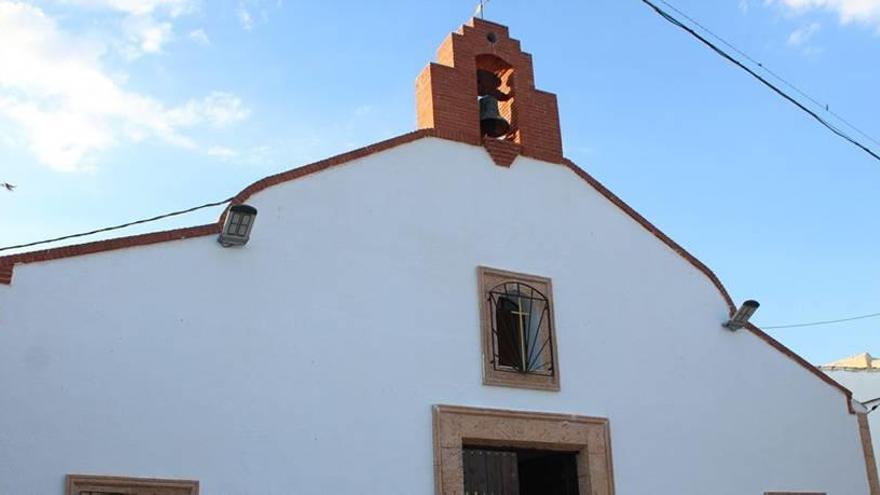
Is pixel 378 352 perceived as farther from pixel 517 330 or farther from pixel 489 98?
pixel 489 98

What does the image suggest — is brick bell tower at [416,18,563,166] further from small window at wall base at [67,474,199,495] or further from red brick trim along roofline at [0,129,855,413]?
small window at wall base at [67,474,199,495]

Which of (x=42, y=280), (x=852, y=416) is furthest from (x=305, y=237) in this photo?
(x=852, y=416)

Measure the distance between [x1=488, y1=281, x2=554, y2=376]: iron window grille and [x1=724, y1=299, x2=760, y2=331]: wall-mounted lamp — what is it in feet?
8.35

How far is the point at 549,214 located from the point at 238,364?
3977mm

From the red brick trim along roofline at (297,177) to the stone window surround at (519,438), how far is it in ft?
8.15

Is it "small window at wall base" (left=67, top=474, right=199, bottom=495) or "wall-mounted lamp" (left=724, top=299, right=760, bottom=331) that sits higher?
"wall-mounted lamp" (left=724, top=299, right=760, bottom=331)

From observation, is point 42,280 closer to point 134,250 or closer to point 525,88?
point 134,250

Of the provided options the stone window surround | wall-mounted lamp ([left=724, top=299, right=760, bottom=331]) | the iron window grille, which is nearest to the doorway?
the stone window surround

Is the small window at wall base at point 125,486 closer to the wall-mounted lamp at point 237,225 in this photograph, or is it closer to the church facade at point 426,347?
the church facade at point 426,347

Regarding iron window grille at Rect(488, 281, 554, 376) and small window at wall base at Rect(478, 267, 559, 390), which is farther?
iron window grille at Rect(488, 281, 554, 376)

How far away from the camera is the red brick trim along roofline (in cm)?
823

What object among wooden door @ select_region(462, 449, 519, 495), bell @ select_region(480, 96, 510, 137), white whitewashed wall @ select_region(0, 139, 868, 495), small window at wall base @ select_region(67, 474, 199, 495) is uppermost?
bell @ select_region(480, 96, 510, 137)

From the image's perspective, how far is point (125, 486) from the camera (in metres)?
8.00

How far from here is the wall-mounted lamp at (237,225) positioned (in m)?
8.95
